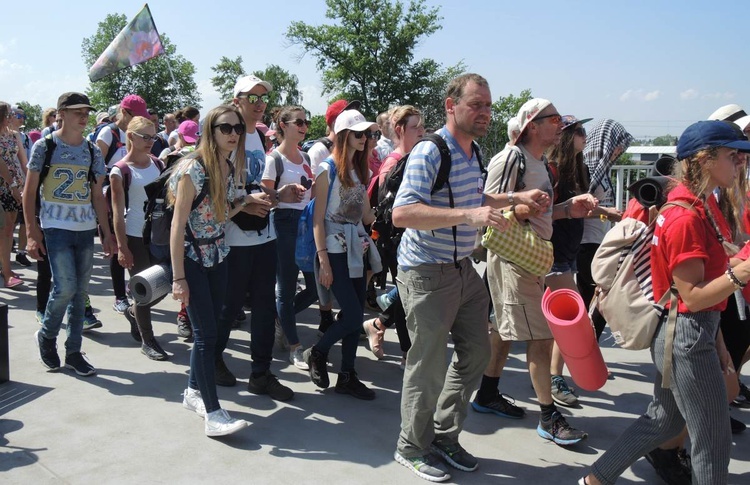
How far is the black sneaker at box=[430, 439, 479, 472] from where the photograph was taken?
362cm

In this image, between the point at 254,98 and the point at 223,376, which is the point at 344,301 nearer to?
the point at 223,376

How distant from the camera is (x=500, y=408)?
4438 mm

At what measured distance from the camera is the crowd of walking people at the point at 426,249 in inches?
112

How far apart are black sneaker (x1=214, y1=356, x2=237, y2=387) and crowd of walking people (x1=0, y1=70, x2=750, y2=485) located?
0.04 feet

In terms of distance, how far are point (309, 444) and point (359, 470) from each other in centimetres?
46

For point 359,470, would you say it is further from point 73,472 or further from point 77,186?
point 77,186

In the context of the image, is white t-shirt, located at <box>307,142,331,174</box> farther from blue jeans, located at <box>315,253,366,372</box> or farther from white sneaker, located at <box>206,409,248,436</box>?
white sneaker, located at <box>206,409,248,436</box>

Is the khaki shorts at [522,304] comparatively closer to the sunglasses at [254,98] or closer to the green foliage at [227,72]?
the sunglasses at [254,98]

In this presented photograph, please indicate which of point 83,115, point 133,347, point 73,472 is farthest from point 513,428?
point 83,115

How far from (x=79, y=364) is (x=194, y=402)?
4.17 feet

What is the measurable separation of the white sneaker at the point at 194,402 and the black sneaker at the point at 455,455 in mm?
1550

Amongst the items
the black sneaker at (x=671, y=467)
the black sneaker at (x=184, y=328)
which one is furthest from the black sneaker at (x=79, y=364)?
the black sneaker at (x=671, y=467)

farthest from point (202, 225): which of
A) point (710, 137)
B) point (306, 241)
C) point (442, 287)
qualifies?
point (710, 137)

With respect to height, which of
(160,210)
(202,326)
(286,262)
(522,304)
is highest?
(160,210)
